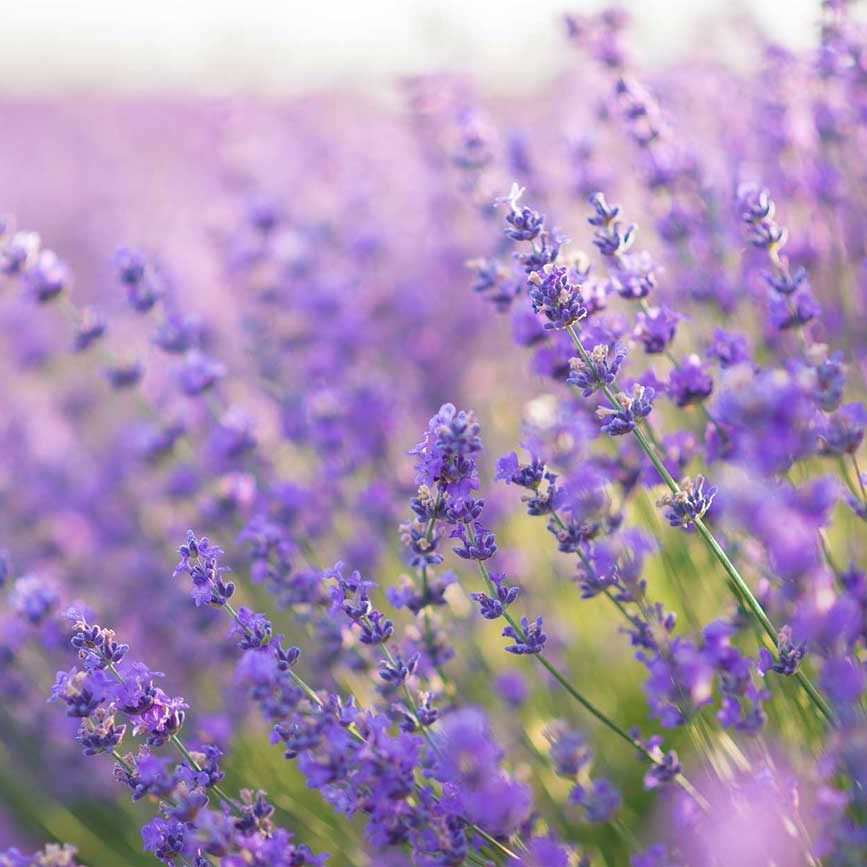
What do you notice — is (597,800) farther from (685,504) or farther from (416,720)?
(685,504)

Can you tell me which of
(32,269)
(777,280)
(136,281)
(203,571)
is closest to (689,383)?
(777,280)

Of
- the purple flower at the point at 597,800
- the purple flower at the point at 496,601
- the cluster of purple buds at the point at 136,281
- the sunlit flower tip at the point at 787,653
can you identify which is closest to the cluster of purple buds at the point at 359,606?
the purple flower at the point at 496,601

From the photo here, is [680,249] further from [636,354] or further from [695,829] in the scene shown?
[695,829]

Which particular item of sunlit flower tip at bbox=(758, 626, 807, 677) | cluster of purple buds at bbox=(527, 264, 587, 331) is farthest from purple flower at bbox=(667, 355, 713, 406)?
sunlit flower tip at bbox=(758, 626, 807, 677)

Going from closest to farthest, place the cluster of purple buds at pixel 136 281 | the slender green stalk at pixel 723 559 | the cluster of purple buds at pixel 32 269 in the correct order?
the slender green stalk at pixel 723 559, the cluster of purple buds at pixel 32 269, the cluster of purple buds at pixel 136 281

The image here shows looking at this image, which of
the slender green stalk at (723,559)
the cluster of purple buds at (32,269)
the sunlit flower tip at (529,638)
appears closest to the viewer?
the slender green stalk at (723,559)

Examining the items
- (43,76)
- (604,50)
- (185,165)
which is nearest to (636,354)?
(604,50)

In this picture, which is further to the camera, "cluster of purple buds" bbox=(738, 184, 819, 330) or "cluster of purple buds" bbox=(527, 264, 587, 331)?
"cluster of purple buds" bbox=(738, 184, 819, 330)

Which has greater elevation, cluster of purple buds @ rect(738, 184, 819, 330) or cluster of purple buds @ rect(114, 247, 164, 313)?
cluster of purple buds @ rect(738, 184, 819, 330)

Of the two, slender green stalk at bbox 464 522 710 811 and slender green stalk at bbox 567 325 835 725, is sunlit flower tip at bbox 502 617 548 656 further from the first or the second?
slender green stalk at bbox 567 325 835 725

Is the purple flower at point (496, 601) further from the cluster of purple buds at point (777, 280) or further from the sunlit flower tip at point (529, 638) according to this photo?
the cluster of purple buds at point (777, 280)
